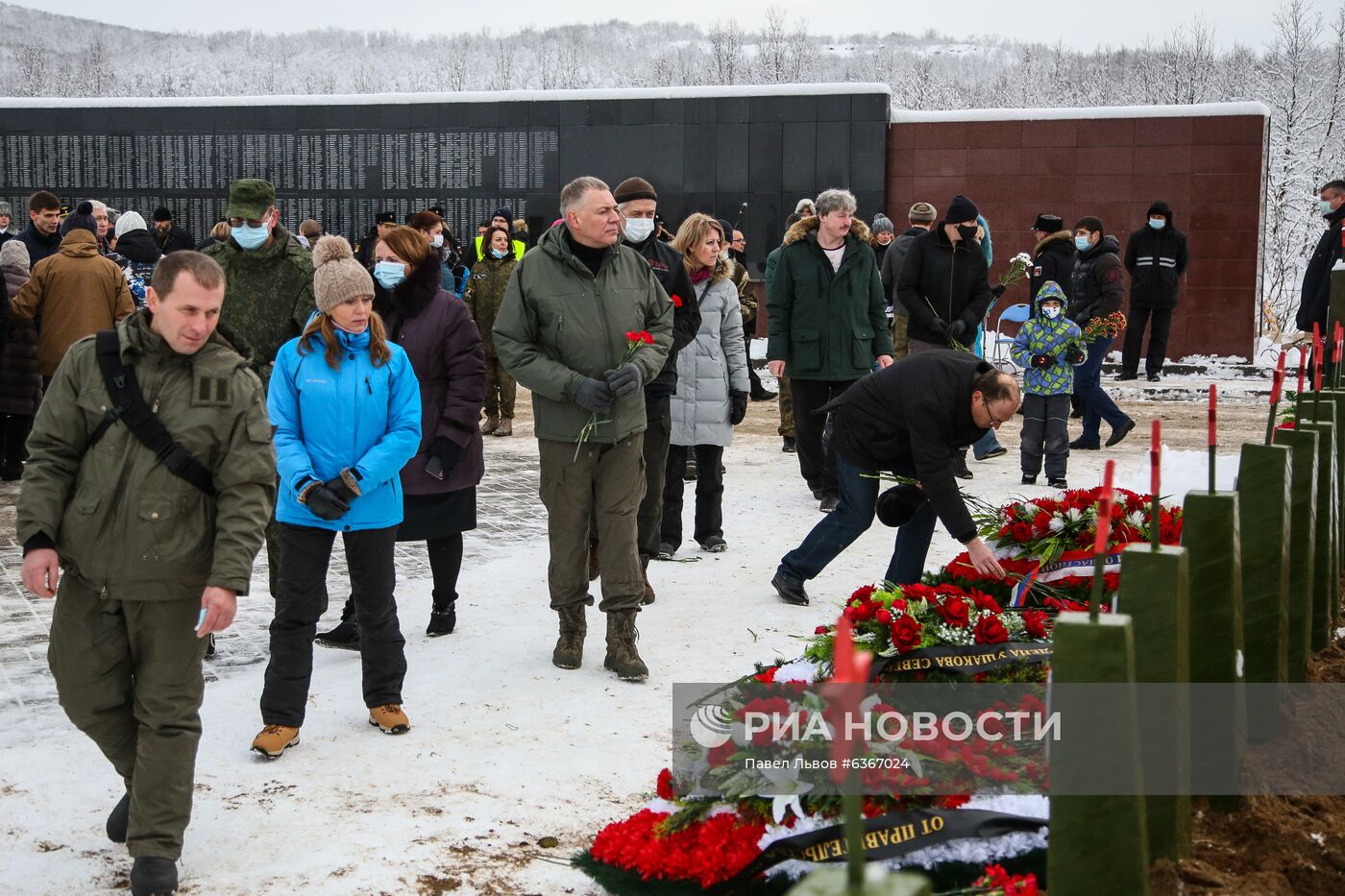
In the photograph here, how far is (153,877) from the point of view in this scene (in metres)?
3.79

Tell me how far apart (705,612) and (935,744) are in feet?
10.2

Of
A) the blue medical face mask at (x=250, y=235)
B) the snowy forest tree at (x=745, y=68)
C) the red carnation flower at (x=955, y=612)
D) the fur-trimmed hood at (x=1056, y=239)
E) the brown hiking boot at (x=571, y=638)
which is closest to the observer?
the red carnation flower at (x=955, y=612)

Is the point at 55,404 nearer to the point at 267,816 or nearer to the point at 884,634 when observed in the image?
the point at 267,816

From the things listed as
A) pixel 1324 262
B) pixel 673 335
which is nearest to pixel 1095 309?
pixel 1324 262

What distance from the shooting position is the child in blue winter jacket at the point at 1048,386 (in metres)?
10.4

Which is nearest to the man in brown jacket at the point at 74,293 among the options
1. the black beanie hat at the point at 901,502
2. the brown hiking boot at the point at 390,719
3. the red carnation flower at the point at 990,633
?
the brown hiking boot at the point at 390,719

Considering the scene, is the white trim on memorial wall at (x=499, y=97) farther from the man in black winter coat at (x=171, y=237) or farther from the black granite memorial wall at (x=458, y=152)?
the man in black winter coat at (x=171, y=237)

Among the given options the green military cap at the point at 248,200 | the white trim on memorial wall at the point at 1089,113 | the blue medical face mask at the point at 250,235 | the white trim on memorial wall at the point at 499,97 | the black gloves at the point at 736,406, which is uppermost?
the white trim on memorial wall at the point at 499,97

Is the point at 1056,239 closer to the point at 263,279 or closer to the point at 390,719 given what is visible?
the point at 263,279

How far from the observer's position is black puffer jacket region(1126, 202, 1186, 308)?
18.2 meters

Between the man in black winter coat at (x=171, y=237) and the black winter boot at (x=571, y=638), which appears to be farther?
the man in black winter coat at (x=171, y=237)

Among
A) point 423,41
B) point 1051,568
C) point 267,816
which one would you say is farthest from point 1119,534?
point 423,41

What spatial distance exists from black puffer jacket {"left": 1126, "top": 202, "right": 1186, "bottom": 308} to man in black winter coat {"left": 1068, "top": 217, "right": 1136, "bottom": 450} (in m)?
4.75

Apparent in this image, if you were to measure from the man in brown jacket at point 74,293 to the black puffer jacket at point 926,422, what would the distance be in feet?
17.5
